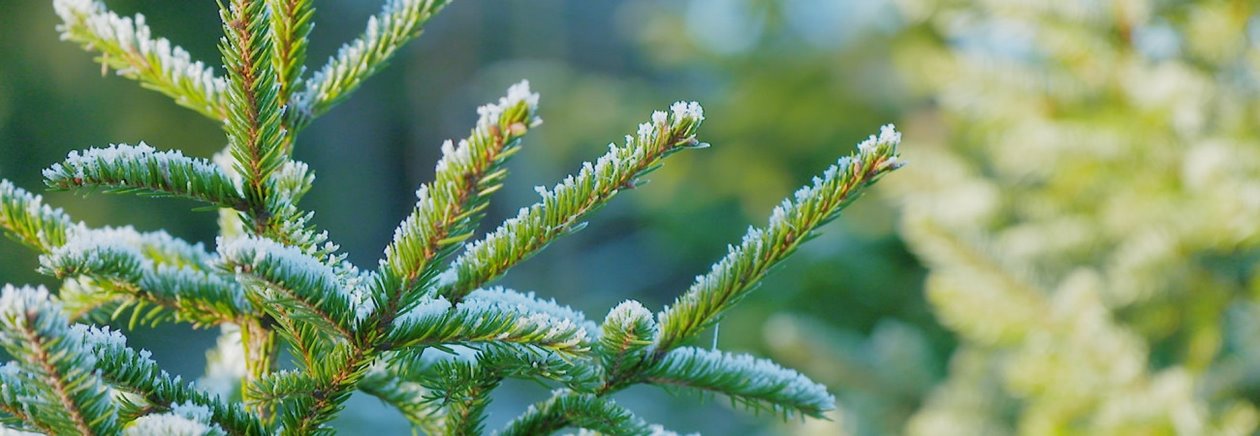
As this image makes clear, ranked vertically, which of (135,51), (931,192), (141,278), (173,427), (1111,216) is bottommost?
(173,427)

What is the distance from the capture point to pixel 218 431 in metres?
0.41

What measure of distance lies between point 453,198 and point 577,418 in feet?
0.51

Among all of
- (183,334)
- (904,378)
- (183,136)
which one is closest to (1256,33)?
(904,378)

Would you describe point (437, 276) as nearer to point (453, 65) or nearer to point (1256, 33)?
point (1256, 33)

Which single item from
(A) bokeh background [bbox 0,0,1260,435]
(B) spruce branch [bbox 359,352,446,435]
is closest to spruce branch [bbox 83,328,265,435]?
(B) spruce branch [bbox 359,352,446,435]

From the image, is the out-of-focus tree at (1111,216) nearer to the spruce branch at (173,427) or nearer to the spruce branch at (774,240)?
the spruce branch at (774,240)

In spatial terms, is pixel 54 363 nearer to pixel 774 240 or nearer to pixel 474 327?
pixel 474 327

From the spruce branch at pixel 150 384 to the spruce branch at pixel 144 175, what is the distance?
65 millimetres

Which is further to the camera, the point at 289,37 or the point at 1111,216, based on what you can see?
the point at 1111,216

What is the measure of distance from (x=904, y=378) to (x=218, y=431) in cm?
159

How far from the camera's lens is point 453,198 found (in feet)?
1.28

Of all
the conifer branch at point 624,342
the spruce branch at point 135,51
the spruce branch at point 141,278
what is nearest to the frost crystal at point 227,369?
the spruce branch at point 141,278

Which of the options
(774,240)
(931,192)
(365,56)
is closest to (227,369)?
(365,56)

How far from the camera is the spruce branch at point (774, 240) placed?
17.5 inches
